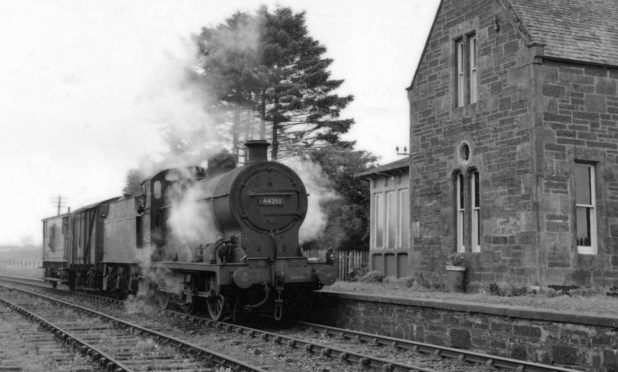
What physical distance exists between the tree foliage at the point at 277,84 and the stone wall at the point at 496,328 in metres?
19.1

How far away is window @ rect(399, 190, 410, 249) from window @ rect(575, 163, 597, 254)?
6183 millimetres

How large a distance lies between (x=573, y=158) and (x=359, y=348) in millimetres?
7258

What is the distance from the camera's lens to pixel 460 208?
1764cm

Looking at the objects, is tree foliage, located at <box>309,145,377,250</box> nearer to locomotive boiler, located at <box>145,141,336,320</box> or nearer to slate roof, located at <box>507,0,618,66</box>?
slate roof, located at <box>507,0,618,66</box>

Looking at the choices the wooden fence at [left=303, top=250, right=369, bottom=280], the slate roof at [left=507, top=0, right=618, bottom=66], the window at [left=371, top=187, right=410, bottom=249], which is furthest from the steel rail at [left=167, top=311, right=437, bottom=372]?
the wooden fence at [left=303, top=250, right=369, bottom=280]

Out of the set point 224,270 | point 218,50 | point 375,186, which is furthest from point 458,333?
point 218,50

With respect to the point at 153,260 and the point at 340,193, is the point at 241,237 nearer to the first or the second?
the point at 153,260

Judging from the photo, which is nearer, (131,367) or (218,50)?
(131,367)

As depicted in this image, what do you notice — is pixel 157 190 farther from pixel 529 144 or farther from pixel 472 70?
pixel 529 144

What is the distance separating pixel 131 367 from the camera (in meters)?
9.12

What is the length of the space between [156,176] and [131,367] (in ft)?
26.3

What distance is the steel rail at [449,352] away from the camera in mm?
8615

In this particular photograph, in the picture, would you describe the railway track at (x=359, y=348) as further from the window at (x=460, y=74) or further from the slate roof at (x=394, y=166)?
the slate roof at (x=394, y=166)

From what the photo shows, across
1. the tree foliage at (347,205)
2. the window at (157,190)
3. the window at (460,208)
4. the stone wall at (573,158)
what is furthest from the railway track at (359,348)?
the tree foliage at (347,205)
